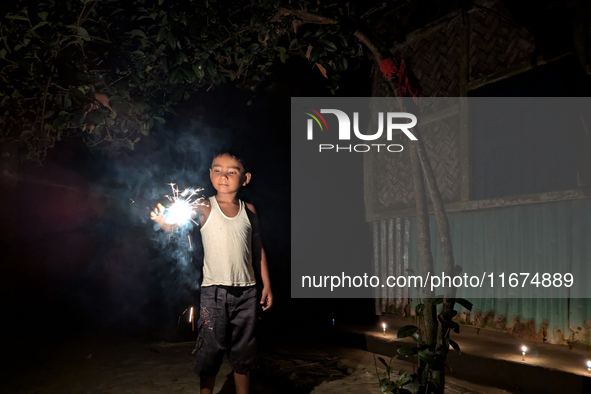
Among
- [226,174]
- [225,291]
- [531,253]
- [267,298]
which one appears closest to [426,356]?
[267,298]

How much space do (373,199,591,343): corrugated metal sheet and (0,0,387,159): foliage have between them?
319 cm

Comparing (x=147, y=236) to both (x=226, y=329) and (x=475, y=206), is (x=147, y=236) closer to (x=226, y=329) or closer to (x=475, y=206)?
(x=226, y=329)

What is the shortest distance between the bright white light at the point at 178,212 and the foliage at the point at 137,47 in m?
1.17

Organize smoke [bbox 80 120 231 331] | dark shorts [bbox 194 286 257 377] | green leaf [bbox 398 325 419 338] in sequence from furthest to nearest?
smoke [bbox 80 120 231 331]
dark shorts [bbox 194 286 257 377]
green leaf [bbox 398 325 419 338]

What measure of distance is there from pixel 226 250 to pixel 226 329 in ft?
2.43

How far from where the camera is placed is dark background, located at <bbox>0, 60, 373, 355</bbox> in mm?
8047

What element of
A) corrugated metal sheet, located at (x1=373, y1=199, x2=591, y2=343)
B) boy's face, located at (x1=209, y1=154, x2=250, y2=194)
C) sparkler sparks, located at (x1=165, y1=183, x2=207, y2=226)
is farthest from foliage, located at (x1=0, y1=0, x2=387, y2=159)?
corrugated metal sheet, located at (x1=373, y1=199, x2=591, y2=343)

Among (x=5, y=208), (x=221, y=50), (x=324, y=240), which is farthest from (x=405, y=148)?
(x=5, y=208)

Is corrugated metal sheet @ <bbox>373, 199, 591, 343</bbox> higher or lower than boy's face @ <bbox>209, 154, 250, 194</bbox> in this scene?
lower

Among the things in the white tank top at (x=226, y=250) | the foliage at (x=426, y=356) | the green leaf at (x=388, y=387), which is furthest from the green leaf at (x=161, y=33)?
the green leaf at (x=388, y=387)

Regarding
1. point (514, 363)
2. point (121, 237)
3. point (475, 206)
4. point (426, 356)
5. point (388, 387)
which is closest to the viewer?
point (426, 356)

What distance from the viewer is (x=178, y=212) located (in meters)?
4.14

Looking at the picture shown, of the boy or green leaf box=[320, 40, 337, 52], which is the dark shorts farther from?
green leaf box=[320, 40, 337, 52]

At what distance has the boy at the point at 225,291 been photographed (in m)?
4.10
